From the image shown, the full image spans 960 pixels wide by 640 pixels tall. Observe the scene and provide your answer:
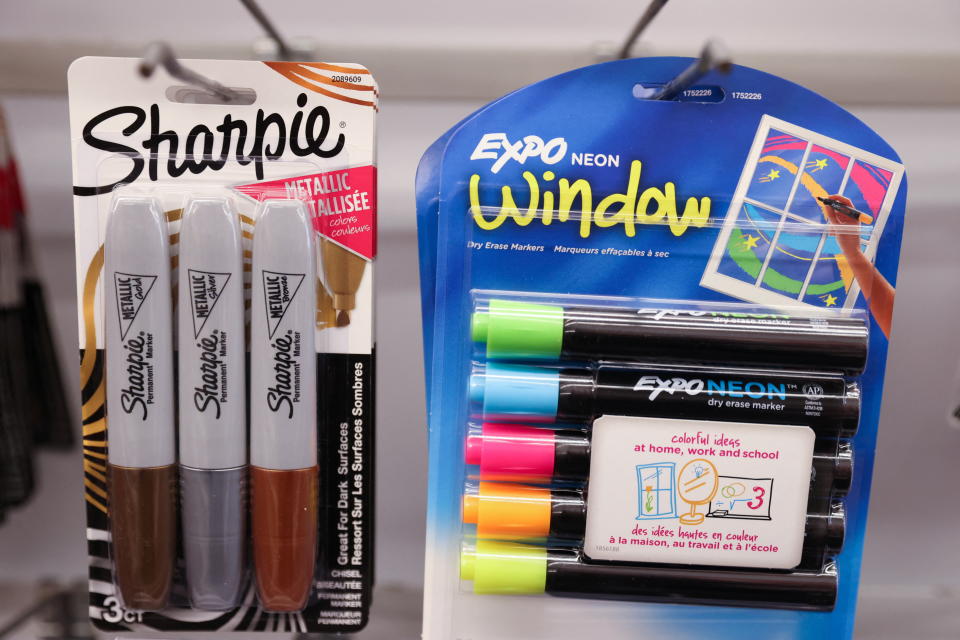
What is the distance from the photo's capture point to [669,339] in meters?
0.40

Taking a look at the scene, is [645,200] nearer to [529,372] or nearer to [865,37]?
[529,372]

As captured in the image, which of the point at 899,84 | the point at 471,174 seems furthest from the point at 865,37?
the point at 471,174


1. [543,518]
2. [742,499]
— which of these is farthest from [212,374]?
[742,499]

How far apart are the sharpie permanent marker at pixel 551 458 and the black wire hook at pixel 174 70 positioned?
260 mm

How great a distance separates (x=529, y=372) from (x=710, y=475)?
120mm

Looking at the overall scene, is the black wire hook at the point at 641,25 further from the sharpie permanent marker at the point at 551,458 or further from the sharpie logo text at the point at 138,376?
the sharpie logo text at the point at 138,376

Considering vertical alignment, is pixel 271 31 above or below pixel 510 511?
above

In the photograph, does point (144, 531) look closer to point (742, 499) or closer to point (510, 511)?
point (510, 511)

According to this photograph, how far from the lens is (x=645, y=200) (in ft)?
1.38

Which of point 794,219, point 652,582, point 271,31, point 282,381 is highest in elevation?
point 271,31

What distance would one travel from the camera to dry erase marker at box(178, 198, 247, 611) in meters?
0.41

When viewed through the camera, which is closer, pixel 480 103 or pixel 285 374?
pixel 285 374

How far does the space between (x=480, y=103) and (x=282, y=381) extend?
276mm

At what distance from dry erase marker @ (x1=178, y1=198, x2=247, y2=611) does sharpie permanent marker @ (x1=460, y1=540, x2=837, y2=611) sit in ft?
0.52
